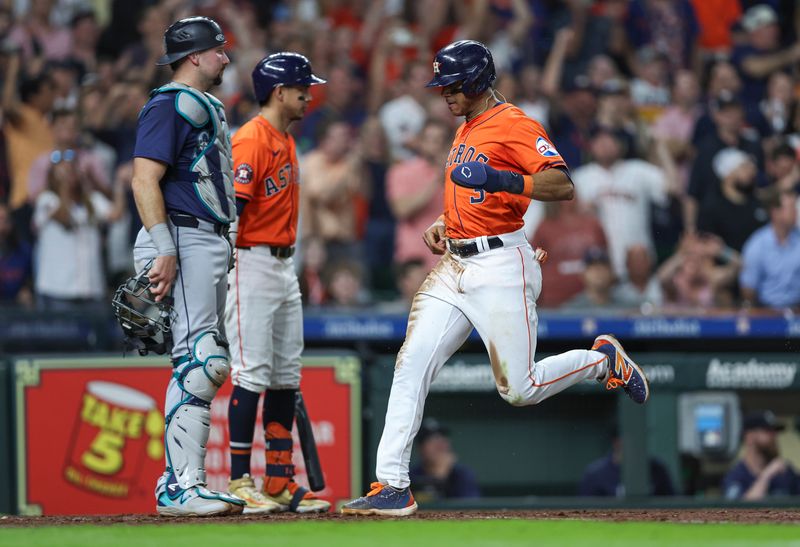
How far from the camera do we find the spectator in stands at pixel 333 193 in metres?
10.8

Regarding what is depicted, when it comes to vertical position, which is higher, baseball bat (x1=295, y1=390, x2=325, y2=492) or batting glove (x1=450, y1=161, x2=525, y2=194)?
batting glove (x1=450, y1=161, x2=525, y2=194)

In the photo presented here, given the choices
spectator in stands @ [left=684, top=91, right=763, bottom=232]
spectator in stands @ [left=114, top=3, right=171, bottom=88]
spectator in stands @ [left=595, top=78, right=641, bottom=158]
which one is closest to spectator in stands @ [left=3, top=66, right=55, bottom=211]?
spectator in stands @ [left=114, top=3, right=171, bottom=88]

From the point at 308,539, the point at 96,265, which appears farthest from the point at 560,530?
the point at 96,265

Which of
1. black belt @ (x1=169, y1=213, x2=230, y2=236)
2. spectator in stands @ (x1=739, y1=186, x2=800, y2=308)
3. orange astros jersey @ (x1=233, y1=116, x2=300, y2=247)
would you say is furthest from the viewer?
spectator in stands @ (x1=739, y1=186, x2=800, y2=308)

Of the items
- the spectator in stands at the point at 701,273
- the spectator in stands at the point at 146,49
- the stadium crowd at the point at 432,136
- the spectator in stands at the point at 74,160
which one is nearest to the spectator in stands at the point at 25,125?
the stadium crowd at the point at 432,136

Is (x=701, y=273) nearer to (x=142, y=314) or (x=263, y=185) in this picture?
(x=263, y=185)

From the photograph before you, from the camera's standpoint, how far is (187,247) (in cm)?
591

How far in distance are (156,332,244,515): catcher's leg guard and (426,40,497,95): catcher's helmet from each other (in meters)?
1.52

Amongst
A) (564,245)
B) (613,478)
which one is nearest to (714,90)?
(564,245)

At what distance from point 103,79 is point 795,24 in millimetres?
6583

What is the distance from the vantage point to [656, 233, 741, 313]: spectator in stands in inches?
412

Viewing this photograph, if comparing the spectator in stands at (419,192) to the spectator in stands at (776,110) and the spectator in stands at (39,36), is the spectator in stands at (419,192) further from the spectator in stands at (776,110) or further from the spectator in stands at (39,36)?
the spectator in stands at (39,36)

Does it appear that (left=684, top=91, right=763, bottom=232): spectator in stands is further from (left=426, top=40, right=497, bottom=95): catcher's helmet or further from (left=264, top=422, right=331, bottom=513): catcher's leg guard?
(left=426, top=40, right=497, bottom=95): catcher's helmet

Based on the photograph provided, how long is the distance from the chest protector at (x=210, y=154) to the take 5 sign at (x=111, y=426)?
10.3 ft
